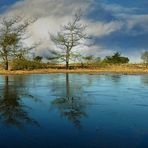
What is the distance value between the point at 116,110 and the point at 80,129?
3379mm

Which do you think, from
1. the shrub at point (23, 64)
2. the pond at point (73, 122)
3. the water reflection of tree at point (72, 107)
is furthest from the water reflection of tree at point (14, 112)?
the shrub at point (23, 64)

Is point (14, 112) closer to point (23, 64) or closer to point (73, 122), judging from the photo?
point (73, 122)

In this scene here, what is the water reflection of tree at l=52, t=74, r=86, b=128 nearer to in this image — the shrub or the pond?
the pond

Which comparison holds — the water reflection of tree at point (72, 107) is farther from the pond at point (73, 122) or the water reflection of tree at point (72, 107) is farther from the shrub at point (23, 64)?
the shrub at point (23, 64)

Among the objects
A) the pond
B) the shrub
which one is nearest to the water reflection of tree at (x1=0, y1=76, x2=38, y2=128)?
the pond

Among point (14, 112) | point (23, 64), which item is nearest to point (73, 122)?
point (14, 112)

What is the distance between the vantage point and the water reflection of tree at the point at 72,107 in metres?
10.7

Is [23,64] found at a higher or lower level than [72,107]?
higher

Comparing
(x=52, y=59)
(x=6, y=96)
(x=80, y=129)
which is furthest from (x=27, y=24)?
(x=80, y=129)

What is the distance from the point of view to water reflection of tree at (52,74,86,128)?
35.2 ft

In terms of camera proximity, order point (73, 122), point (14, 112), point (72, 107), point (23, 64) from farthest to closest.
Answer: point (23, 64)
point (72, 107)
point (14, 112)
point (73, 122)

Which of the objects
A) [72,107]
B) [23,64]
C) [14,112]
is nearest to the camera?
[14,112]

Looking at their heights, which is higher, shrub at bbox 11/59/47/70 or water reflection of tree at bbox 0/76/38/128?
shrub at bbox 11/59/47/70

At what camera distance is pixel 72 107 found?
42.8 ft
